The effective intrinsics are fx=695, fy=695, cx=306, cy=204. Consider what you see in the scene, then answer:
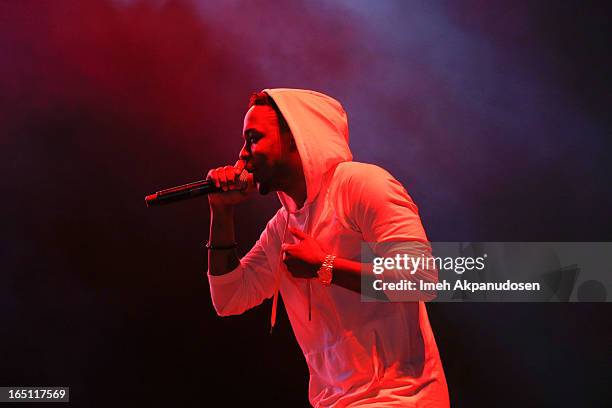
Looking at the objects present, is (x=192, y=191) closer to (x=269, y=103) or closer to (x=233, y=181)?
(x=233, y=181)

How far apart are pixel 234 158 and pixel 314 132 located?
154cm

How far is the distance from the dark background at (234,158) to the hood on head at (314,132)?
1.35m

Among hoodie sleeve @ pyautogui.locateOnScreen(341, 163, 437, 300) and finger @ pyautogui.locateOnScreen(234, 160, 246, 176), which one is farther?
finger @ pyautogui.locateOnScreen(234, 160, 246, 176)

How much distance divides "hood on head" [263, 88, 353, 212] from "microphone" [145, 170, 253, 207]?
13 centimetres

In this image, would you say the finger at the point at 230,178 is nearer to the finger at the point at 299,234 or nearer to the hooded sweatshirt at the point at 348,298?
the hooded sweatshirt at the point at 348,298

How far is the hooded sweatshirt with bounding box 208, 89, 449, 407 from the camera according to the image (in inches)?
71.4

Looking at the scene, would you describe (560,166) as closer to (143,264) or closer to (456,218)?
(456,218)

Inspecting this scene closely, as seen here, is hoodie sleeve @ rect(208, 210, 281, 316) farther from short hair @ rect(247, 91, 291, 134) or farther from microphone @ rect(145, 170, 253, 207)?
short hair @ rect(247, 91, 291, 134)

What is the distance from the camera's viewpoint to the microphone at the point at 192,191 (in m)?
2.21

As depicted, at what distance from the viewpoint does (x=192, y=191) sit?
2205 mm

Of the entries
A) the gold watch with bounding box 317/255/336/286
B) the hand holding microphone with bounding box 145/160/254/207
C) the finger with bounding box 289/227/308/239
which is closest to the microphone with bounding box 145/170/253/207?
the hand holding microphone with bounding box 145/160/254/207

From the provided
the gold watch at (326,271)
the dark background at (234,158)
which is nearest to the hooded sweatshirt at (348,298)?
the gold watch at (326,271)

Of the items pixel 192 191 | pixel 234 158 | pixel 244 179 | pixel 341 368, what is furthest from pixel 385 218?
pixel 234 158

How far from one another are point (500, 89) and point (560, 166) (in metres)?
0.48
